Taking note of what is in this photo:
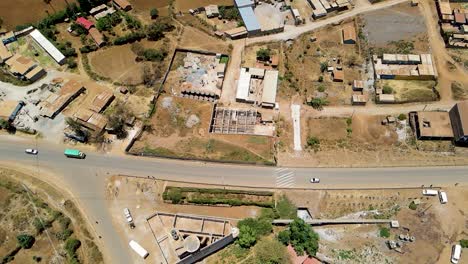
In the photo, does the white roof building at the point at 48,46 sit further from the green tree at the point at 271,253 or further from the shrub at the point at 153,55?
the green tree at the point at 271,253

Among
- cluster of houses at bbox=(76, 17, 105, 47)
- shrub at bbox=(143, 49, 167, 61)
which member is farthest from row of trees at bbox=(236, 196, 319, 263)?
cluster of houses at bbox=(76, 17, 105, 47)

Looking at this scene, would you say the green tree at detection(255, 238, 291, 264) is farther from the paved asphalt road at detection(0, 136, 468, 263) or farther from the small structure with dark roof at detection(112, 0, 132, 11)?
the small structure with dark roof at detection(112, 0, 132, 11)

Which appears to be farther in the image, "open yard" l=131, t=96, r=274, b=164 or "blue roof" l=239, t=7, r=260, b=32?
"blue roof" l=239, t=7, r=260, b=32

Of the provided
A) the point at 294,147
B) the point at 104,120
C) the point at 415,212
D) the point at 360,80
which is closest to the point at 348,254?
the point at 415,212

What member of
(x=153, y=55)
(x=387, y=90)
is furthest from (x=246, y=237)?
(x=153, y=55)

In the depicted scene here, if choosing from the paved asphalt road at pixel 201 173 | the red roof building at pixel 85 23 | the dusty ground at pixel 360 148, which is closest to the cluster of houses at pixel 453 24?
the dusty ground at pixel 360 148

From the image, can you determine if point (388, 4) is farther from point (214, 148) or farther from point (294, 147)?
point (214, 148)

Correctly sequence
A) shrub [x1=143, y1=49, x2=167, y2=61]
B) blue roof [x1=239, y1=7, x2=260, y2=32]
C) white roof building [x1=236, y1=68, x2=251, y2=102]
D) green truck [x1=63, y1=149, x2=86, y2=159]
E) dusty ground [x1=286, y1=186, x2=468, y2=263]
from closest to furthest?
dusty ground [x1=286, y1=186, x2=468, y2=263] → green truck [x1=63, y1=149, x2=86, y2=159] → white roof building [x1=236, y1=68, x2=251, y2=102] → shrub [x1=143, y1=49, x2=167, y2=61] → blue roof [x1=239, y1=7, x2=260, y2=32]
